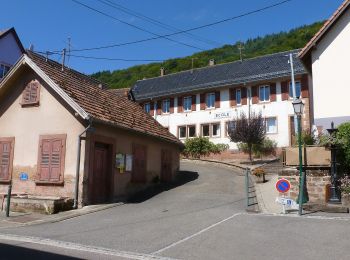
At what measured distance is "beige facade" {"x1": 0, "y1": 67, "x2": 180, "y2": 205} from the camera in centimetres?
1612

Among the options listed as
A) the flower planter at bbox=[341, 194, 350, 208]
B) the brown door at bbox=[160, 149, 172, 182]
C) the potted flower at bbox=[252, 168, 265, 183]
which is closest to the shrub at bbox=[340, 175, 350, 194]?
the flower planter at bbox=[341, 194, 350, 208]

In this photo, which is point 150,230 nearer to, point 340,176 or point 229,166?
point 340,176

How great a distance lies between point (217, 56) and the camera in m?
69.2

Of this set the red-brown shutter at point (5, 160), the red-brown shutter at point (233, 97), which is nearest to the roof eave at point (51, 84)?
the red-brown shutter at point (5, 160)

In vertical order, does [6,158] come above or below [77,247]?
above

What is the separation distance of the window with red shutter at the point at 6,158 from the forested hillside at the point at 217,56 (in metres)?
45.5

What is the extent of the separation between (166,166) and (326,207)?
10362 mm

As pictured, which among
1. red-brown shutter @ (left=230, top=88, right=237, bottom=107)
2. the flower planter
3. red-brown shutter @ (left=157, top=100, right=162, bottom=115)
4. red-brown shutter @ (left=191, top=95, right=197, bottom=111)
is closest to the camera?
the flower planter

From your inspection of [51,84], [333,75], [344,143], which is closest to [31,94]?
[51,84]

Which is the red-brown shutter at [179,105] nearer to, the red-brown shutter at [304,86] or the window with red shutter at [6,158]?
the red-brown shutter at [304,86]

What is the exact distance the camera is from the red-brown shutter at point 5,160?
17.8 m

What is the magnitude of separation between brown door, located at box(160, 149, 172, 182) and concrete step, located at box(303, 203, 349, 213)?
9269mm

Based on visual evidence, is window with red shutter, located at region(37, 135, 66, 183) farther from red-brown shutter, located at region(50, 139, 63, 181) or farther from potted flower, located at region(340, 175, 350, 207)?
potted flower, located at region(340, 175, 350, 207)

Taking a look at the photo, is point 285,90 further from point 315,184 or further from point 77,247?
point 77,247
